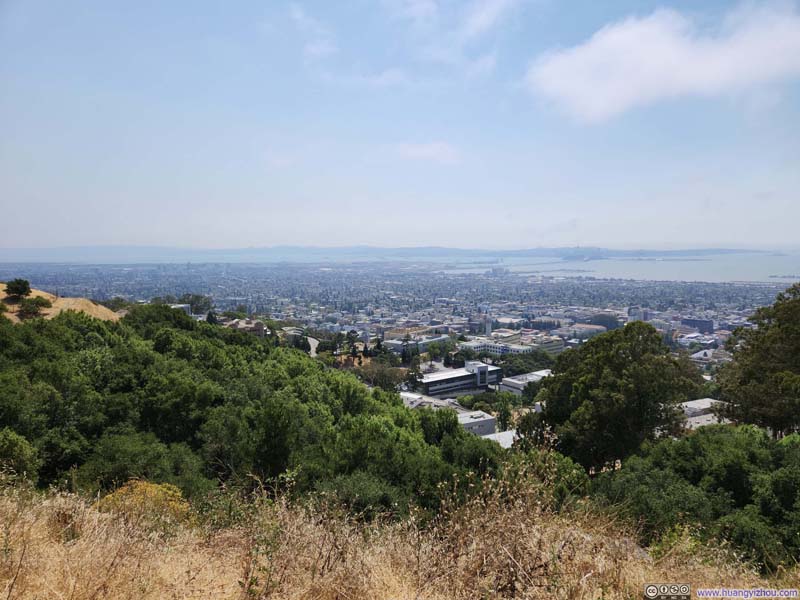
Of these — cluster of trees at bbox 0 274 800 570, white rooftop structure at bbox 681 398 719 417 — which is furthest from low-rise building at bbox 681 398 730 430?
cluster of trees at bbox 0 274 800 570

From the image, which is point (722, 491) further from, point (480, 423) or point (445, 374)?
point (445, 374)

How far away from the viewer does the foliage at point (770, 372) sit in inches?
342

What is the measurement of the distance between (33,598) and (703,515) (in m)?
5.87

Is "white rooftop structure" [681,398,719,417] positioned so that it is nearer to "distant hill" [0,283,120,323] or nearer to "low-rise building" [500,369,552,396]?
"low-rise building" [500,369,552,396]

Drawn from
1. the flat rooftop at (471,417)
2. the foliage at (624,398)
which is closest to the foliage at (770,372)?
the foliage at (624,398)

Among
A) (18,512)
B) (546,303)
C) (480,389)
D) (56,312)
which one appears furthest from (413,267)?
(18,512)

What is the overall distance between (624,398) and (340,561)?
7703 millimetres

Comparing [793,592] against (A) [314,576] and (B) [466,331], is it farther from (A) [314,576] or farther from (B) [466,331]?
(B) [466,331]

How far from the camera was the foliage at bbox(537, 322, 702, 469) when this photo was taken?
28.8 feet

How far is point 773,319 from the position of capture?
9.82 m

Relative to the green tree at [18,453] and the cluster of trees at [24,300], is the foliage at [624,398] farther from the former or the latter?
the cluster of trees at [24,300]

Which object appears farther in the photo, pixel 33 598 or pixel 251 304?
pixel 251 304

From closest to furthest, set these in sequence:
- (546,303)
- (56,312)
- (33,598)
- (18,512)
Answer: (33,598), (18,512), (56,312), (546,303)

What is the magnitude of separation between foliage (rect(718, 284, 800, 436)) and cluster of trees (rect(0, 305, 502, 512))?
18.9 ft
